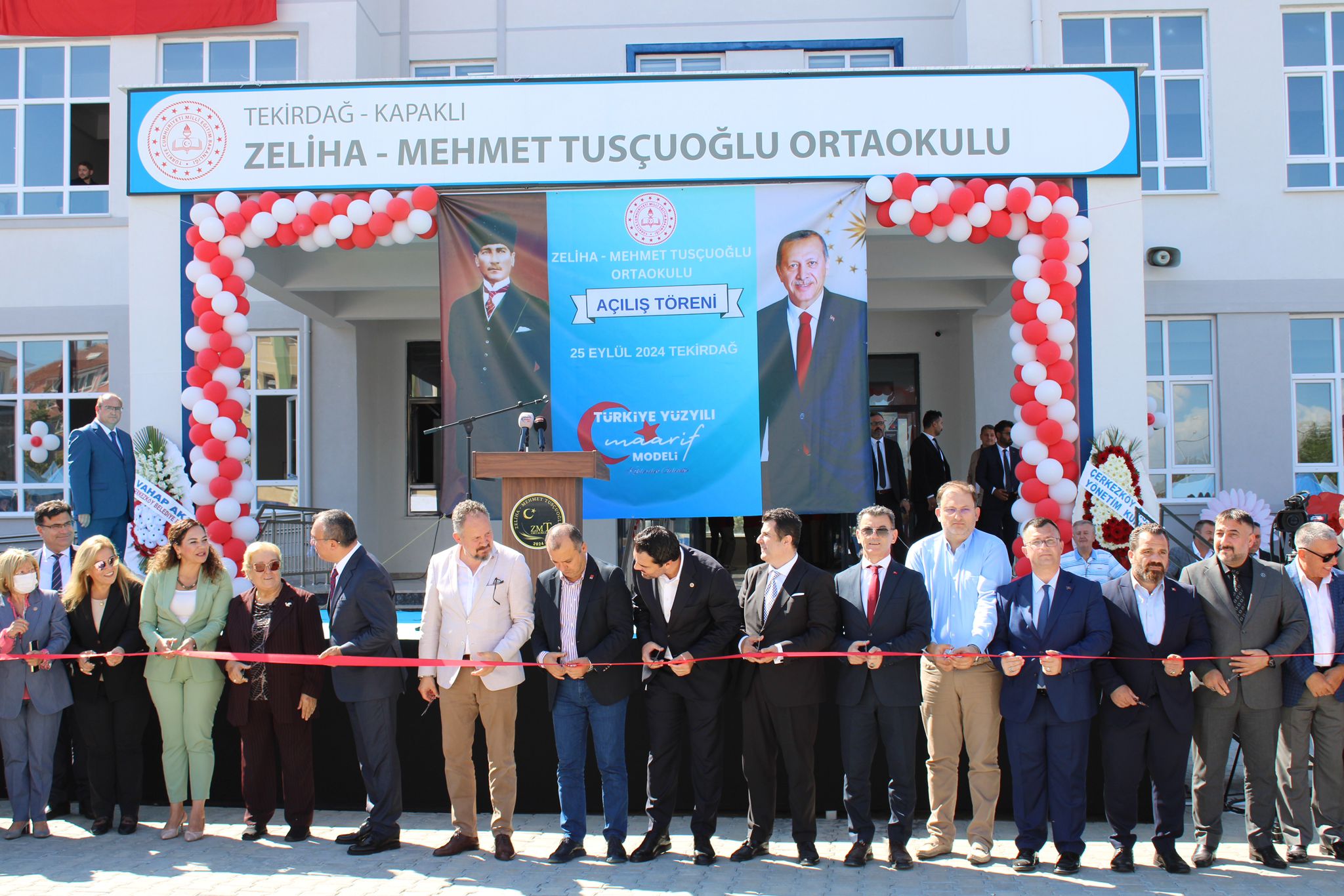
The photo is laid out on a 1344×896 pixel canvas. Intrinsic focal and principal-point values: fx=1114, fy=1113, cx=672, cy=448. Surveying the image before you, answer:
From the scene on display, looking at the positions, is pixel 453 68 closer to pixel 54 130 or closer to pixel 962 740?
pixel 54 130

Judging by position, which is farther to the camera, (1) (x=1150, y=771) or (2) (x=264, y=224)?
(2) (x=264, y=224)

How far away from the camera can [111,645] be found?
19.2ft

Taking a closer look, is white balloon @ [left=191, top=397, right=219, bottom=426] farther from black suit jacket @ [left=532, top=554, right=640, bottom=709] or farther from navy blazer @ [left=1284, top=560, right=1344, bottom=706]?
navy blazer @ [left=1284, top=560, right=1344, bottom=706]

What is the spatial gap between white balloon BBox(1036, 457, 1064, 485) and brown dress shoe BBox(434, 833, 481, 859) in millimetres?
4686

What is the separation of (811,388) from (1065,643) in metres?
3.47

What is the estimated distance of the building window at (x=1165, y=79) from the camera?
12281mm

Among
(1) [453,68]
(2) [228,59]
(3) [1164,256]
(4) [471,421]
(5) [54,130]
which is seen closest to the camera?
(4) [471,421]

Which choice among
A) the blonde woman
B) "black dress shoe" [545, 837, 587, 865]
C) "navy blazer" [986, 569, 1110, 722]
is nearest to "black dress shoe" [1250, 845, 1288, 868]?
"navy blazer" [986, 569, 1110, 722]

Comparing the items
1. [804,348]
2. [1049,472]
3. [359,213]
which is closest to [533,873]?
[804,348]

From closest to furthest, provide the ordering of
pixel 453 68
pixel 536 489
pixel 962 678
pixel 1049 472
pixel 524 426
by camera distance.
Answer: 1. pixel 962 678
2. pixel 536 489
3. pixel 524 426
4. pixel 1049 472
5. pixel 453 68

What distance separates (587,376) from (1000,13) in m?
7.18

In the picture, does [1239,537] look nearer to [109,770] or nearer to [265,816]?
[265,816]

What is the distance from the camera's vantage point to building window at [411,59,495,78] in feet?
43.7

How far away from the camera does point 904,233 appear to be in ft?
31.7
